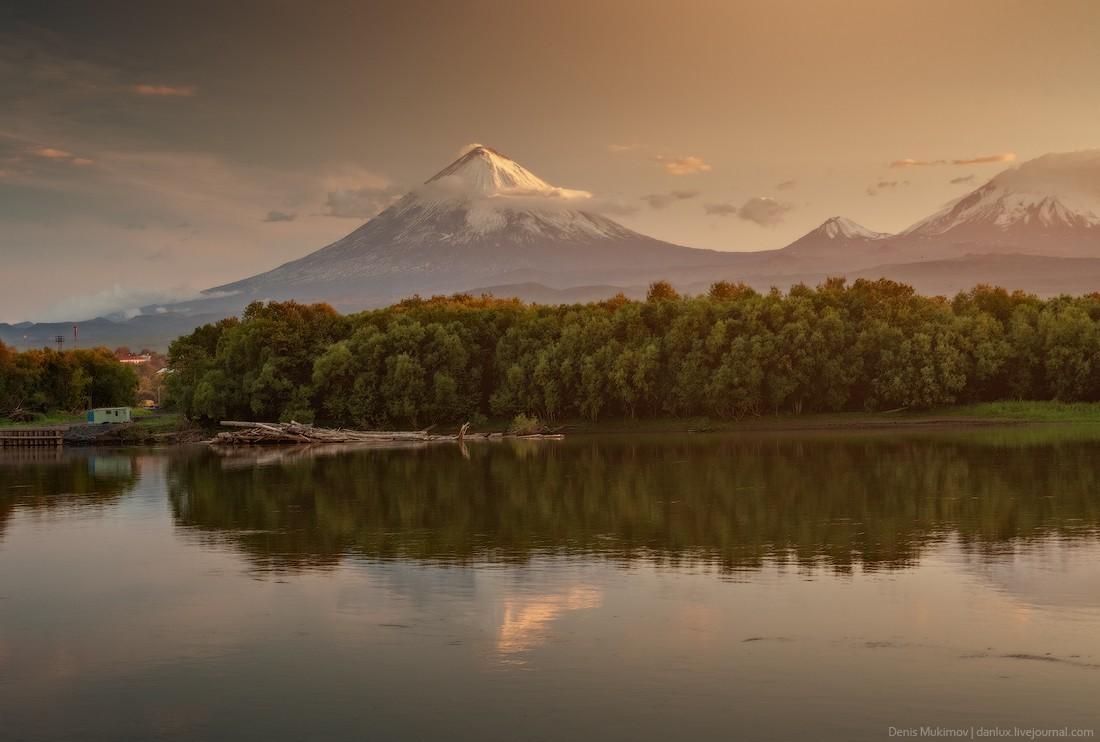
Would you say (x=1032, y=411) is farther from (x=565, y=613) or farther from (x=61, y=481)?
(x=565, y=613)

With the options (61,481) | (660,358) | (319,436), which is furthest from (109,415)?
(61,481)

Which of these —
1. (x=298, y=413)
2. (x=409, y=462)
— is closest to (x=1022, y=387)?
(x=409, y=462)

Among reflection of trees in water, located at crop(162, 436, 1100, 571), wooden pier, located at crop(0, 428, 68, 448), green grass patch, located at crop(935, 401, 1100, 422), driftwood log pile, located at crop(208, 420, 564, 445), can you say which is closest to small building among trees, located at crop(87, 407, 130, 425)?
wooden pier, located at crop(0, 428, 68, 448)

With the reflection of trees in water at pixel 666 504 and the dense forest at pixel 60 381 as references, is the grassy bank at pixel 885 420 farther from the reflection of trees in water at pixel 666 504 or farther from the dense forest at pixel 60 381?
the dense forest at pixel 60 381

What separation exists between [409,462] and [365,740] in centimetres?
5047

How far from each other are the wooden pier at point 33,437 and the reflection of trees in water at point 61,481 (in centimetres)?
1573

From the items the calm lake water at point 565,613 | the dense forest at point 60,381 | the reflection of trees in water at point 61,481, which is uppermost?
the dense forest at point 60,381

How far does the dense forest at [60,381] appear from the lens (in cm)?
12812

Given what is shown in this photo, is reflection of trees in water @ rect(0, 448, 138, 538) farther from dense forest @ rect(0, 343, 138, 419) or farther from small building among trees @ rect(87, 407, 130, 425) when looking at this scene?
dense forest @ rect(0, 343, 138, 419)

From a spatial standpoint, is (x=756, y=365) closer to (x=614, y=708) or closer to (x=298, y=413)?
(x=298, y=413)

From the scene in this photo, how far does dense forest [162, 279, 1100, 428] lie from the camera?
88.4 m

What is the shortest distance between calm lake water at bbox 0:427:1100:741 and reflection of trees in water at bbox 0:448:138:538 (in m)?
2.35

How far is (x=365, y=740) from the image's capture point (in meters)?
15.0

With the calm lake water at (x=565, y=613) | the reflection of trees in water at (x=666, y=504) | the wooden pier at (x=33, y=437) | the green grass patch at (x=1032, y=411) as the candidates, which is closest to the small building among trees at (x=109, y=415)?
the wooden pier at (x=33, y=437)
